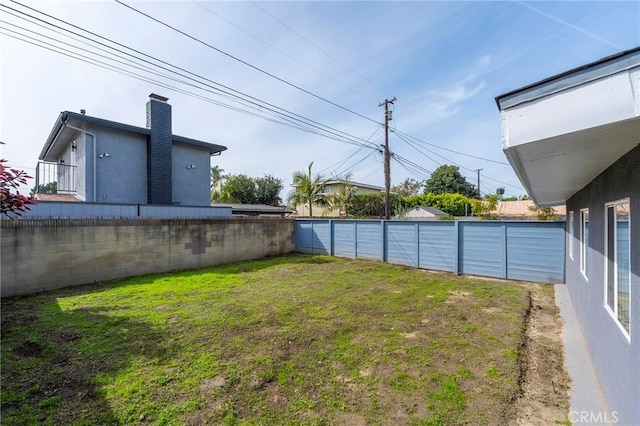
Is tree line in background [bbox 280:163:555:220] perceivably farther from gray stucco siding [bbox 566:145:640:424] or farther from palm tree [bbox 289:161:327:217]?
gray stucco siding [bbox 566:145:640:424]

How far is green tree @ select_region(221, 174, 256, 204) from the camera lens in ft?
87.5

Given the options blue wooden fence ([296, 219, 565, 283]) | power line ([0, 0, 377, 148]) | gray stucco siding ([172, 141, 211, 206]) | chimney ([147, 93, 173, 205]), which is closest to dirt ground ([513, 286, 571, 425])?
blue wooden fence ([296, 219, 565, 283])

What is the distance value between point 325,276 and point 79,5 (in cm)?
813

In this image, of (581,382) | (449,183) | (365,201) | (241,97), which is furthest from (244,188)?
(449,183)

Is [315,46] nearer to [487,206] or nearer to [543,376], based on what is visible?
[543,376]

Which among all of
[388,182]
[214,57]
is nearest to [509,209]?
[388,182]

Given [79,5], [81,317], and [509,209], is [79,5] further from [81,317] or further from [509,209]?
[509,209]

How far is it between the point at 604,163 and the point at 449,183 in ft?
136

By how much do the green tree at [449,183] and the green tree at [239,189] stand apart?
2648cm

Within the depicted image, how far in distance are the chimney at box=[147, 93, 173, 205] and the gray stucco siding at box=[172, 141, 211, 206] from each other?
2.82ft

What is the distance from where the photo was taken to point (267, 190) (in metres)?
30.3

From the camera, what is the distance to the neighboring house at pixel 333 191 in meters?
20.8

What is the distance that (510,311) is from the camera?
5254 mm

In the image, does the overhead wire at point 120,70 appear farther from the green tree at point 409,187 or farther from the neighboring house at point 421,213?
Result: the green tree at point 409,187
